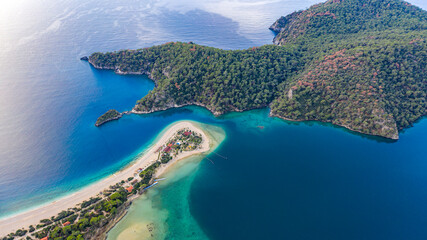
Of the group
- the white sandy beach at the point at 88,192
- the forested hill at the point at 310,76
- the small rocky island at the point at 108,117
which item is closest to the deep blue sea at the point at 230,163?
the small rocky island at the point at 108,117

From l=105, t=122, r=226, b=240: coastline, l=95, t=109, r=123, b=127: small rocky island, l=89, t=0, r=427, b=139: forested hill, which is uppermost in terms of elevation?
l=89, t=0, r=427, b=139: forested hill

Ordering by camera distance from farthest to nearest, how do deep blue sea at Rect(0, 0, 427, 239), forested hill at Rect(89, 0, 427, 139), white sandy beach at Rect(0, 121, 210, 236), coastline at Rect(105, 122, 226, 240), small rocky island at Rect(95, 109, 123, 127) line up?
small rocky island at Rect(95, 109, 123, 127) → forested hill at Rect(89, 0, 427, 139) → deep blue sea at Rect(0, 0, 427, 239) → white sandy beach at Rect(0, 121, 210, 236) → coastline at Rect(105, 122, 226, 240)

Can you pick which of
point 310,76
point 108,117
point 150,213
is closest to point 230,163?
point 150,213

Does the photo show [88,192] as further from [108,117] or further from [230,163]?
[230,163]

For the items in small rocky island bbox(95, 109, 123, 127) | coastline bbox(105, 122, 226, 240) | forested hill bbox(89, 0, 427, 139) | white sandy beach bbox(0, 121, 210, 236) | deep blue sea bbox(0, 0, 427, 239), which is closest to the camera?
coastline bbox(105, 122, 226, 240)

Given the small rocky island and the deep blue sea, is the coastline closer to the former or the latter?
the deep blue sea

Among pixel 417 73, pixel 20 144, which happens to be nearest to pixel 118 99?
pixel 20 144

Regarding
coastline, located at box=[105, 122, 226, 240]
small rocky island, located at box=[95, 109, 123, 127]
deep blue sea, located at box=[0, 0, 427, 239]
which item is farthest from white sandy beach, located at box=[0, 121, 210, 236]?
small rocky island, located at box=[95, 109, 123, 127]

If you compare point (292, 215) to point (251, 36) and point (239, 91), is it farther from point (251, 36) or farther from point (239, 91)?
point (251, 36)

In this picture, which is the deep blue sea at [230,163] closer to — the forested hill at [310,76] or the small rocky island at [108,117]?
the small rocky island at [108,117]
